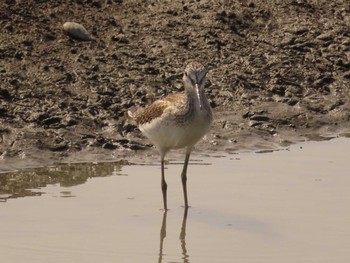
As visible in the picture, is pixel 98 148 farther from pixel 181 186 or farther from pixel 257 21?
pixel 257 21

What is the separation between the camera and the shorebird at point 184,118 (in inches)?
393

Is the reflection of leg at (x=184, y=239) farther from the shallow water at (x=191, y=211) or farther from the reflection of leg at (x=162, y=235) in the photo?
the reflection of leg at (x=162, y=235)

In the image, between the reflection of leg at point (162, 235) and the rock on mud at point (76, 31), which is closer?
the reflection of leg at point (162, 235)

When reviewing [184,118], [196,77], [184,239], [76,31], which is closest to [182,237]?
[184,239]

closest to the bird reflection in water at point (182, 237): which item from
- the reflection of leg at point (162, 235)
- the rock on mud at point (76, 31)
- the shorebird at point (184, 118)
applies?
the reflection of leg at point (162, 235)

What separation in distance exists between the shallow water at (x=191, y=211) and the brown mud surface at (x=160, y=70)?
63 cm

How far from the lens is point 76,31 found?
44.4ft

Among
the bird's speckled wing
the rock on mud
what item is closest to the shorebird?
the bird's speckled wing

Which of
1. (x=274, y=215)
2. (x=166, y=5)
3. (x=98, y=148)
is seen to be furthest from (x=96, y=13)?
(x=274, y=215)

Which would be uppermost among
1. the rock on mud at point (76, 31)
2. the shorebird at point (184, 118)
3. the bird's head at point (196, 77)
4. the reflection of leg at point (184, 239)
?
the rock on mud at point (76, 31)

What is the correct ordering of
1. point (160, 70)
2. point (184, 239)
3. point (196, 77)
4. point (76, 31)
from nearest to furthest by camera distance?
point (184, 239) < point (196, 77) < point (160, 70) < point (76, 31)

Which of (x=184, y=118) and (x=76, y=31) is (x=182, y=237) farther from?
(x=76, y=31)

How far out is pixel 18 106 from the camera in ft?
39.7

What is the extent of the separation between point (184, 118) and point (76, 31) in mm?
3917
